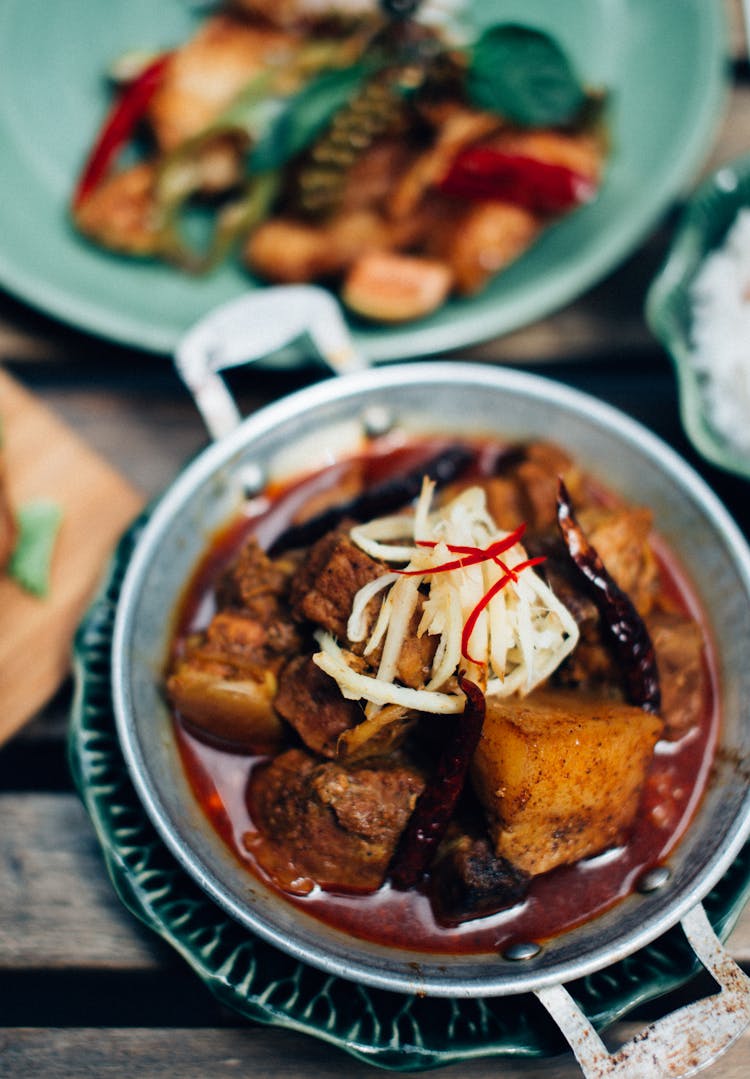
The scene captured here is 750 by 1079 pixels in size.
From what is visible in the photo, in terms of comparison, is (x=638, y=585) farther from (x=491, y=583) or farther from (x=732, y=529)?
(x=491, y=583)

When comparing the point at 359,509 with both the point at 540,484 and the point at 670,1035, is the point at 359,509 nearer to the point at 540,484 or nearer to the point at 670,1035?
the point at 540,484

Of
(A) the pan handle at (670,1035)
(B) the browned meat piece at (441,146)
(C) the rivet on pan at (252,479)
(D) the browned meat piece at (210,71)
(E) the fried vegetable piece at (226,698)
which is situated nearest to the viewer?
(A) the pan handle at (670,1035)

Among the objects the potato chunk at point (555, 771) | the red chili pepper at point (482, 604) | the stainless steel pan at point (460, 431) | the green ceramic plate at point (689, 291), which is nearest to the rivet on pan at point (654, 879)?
the stainless steel pan at point (460, 431)

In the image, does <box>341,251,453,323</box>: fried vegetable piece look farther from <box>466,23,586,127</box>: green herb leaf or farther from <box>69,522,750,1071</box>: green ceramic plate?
<box>69,522,750,1071</box>: green ceramic plate

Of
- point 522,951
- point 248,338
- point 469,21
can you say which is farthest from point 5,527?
Result: point 469,21

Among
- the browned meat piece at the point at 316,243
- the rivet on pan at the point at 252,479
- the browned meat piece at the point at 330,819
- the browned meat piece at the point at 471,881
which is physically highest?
the browned meat piece at the point at 316,243

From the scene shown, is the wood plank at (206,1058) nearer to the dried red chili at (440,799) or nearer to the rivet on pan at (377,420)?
the dried red chili at (440,799)

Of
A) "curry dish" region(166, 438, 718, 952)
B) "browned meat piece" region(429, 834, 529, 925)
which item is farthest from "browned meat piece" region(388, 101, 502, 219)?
"browned meat piece" region(429, 834, 529, 925)
